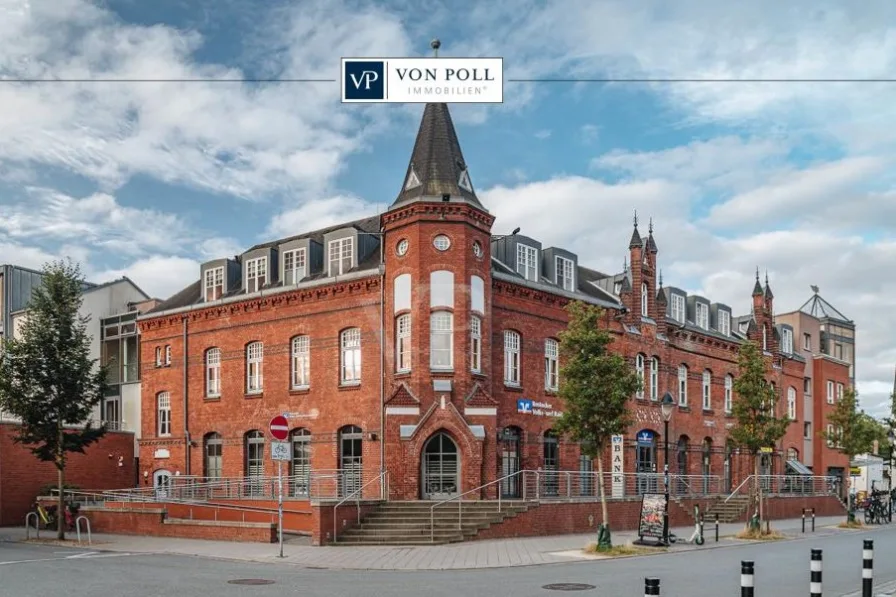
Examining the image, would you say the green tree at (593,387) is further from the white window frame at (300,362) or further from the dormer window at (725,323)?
the dormer window at (725,323)

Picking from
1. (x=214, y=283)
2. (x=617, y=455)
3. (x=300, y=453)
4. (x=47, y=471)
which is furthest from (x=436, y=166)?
(x=47, y=471)

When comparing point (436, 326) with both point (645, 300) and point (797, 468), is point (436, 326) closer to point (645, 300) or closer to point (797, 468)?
point (645, 300)

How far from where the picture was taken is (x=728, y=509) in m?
38.2

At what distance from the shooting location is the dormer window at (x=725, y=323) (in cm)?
4794

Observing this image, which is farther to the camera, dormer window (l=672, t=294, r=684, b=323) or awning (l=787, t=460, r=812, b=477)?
awning (l=787, t=460, r=812, b=477)

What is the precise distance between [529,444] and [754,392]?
8116 millimetres

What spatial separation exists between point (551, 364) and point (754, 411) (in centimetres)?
752

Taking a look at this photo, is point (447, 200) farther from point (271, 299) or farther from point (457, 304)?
point (271, 299)

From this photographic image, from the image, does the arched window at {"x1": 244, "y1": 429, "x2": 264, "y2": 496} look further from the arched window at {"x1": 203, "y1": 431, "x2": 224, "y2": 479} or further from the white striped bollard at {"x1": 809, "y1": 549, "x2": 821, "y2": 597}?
the white striped bollard at {"x1": 809, "y1": 549, "x2": 821, "y2": 597}

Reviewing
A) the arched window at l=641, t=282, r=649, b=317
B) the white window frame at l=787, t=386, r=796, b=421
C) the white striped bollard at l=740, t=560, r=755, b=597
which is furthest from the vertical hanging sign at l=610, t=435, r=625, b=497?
the white striped bollard at l=740, t=560, r=755, b=597

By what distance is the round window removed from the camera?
30.2m

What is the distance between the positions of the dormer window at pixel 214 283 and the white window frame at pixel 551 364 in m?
13.7

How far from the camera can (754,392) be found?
1257 inches

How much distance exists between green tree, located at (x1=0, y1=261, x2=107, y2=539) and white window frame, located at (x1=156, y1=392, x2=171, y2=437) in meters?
10.2
